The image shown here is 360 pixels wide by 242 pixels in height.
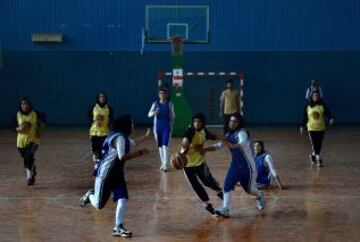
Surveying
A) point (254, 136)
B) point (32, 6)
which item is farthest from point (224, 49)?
point (32, 6)

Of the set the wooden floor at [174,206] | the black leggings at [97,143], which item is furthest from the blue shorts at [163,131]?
the black leggings at [97,143]

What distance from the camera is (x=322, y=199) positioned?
46.5ft

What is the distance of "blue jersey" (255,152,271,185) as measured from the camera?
597 inches

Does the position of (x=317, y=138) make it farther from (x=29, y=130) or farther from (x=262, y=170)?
(x=29, y=130)

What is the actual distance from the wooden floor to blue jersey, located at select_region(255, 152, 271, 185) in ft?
1.16

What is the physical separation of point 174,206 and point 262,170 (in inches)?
102

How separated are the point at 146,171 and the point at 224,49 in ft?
40.9

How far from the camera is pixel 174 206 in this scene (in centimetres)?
1345

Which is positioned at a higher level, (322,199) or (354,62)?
(354,62)

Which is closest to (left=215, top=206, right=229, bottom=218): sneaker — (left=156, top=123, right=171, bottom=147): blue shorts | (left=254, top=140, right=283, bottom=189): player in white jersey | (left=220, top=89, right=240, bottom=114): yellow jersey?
(left=254, top=140, right=283, bottom=189): player in white jersey

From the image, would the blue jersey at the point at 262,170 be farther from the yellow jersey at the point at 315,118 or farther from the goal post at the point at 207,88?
the goal post at the point at 207,88

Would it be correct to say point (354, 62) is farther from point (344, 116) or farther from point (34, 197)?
point (34, 197)

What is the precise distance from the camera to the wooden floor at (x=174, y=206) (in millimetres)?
11359

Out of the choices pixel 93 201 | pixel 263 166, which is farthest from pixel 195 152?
pixel 263 166
